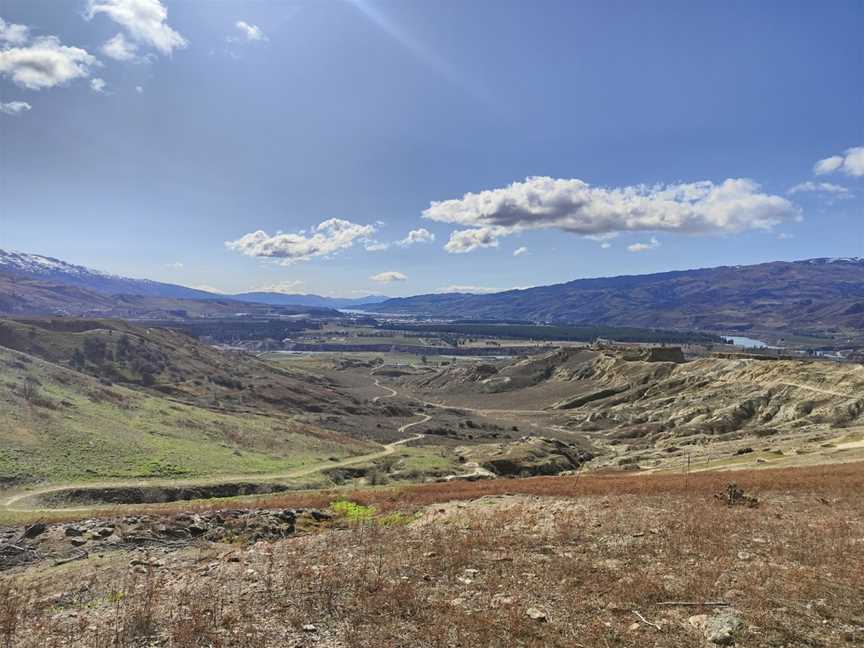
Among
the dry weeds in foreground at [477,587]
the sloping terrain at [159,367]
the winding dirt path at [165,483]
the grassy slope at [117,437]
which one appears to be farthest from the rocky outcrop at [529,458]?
the sloping terrain at [159,367]

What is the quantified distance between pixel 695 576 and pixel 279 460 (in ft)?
161

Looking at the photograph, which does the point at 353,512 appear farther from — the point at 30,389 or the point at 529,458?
the point at 30,389

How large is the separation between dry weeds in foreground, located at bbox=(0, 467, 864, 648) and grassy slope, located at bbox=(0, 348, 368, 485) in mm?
29951

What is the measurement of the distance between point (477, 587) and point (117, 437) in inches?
1853

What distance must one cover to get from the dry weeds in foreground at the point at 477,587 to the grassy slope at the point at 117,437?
98.3 feet

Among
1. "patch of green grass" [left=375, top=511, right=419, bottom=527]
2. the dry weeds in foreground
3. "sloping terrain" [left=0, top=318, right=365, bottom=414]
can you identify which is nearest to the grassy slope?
"sloping terrain" [left=0, top=318, right=365, bottom=414]

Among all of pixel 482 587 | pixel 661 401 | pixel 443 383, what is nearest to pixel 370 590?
pixel 482 587

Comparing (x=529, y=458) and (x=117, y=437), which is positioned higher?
(x=117, y=437)

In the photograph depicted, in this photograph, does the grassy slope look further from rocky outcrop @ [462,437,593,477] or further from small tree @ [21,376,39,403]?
rocky outcrop @ [462,437,593,477]

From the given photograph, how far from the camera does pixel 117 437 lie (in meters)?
48.9

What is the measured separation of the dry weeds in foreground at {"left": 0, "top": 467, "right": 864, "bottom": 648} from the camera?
10078 mm

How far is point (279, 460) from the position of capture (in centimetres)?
5578

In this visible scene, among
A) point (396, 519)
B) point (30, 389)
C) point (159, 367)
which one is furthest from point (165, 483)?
point (159, 367)

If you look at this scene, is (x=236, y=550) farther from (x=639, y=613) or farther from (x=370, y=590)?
(x=639, y=613)
